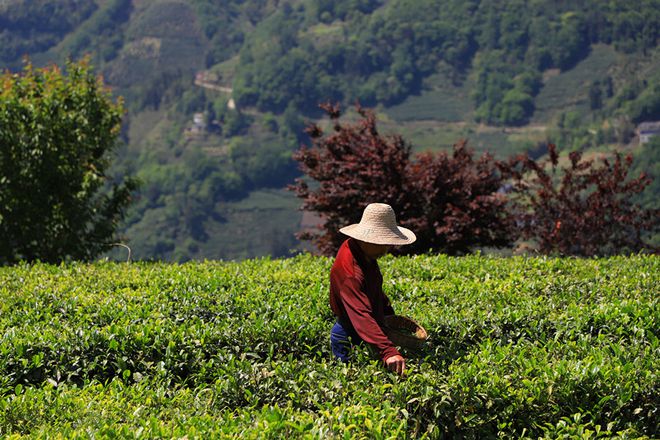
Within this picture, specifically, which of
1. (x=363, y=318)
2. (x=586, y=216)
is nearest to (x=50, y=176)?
(x=586, y=216)

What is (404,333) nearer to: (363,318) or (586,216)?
(363,318)

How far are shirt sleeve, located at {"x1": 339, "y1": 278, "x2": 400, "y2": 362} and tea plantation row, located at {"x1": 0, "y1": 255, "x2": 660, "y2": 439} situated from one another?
198 mm

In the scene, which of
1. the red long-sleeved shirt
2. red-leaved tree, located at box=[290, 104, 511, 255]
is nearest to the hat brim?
the red long-sleeved shirt

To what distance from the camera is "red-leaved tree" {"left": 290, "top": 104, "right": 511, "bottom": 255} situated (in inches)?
574

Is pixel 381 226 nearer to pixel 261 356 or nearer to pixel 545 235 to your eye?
pixel 261 356

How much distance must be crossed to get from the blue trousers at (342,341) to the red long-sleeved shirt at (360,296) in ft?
0.36

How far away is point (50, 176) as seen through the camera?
1581 centimetres

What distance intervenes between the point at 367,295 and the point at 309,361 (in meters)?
0.70

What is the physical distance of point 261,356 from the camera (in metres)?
7.09

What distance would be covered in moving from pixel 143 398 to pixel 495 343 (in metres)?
2.78

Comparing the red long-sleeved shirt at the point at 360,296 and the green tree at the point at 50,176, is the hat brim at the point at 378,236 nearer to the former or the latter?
the red long-sleeved shirt at the point at 360,296

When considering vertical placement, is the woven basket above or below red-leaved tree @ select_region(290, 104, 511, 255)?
above

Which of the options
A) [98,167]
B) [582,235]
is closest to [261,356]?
[582,235]

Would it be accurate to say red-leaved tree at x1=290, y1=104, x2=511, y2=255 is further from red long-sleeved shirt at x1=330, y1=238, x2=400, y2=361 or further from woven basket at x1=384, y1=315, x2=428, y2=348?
red long-sleeved shirt at x1=330, y1=238, x2=400, y2=361
